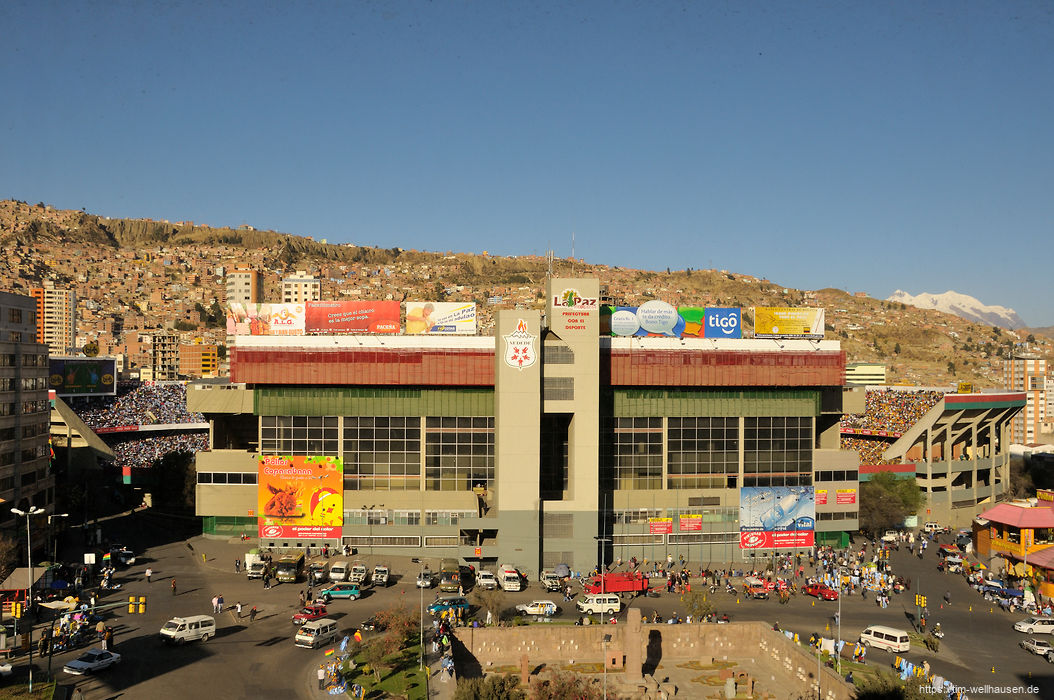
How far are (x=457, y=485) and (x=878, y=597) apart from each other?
34479mm

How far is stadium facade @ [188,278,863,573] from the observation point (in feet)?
239

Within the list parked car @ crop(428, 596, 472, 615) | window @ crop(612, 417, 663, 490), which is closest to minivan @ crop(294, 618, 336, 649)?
parked car @ crop(428, 596, 472, 615)

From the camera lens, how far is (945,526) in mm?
100125

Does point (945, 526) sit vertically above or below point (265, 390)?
below

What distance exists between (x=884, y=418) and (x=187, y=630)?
299 feet

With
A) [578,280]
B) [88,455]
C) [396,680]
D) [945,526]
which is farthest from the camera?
[88,455]

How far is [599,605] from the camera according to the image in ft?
203

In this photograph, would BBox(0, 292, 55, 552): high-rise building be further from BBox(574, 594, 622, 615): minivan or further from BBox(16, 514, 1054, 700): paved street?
BBox(574, 594, 622, 615): minivan

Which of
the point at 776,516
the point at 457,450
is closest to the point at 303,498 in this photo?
the point at 457,450

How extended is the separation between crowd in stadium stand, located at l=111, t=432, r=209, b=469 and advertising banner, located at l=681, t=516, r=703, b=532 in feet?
224

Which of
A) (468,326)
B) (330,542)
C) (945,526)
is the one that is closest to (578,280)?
(468,326)

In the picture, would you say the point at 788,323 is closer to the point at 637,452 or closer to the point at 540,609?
the point at 637,452

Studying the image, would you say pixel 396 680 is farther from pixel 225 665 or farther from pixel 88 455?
pixel 88 455

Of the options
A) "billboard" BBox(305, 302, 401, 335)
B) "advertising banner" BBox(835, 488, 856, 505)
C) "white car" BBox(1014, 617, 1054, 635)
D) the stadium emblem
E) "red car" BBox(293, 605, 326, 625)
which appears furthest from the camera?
"advertising banner" BBox(835, 488, 856, 505)
